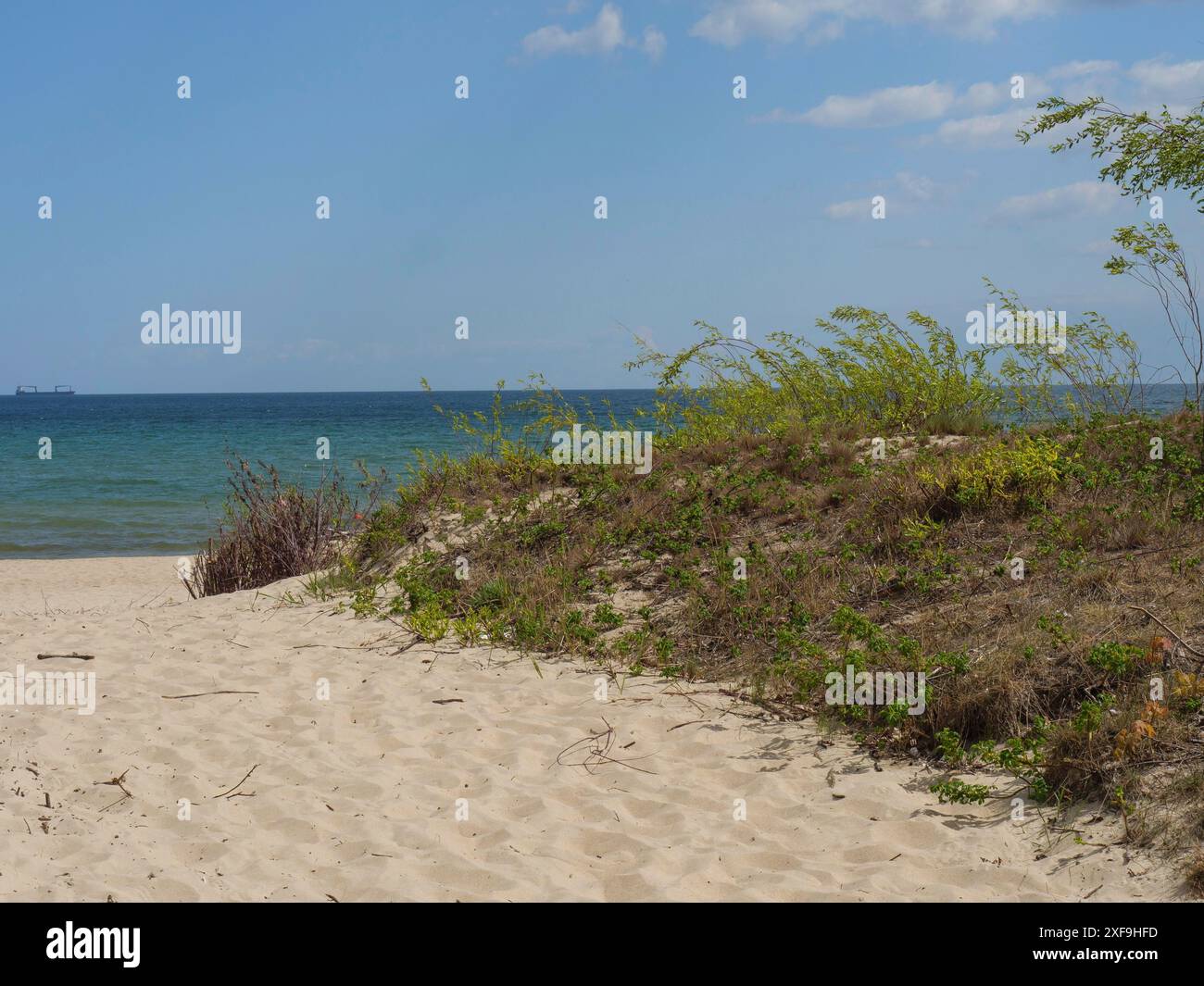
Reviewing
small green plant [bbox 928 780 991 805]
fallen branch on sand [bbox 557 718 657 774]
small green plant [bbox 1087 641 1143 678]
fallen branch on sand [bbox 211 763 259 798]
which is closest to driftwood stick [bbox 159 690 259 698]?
fallen branch on sand [bbox 211 763 259 798]

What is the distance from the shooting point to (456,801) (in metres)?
4.97

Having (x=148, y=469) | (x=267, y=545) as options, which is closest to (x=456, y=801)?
(x=267, y=545)

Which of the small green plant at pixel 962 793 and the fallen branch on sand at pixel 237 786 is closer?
the small green plant at pixel 962 793

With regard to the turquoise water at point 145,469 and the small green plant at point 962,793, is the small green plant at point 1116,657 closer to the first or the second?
the small green plant at point 962,793

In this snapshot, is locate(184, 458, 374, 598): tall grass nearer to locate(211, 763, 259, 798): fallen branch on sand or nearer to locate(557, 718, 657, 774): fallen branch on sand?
locate(211, 763, 259, 798): fallen branch on sand

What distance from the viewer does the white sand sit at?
13.4ft

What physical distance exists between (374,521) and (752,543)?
14.6 ft

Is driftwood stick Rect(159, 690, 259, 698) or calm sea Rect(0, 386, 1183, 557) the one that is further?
calm sea Rect(0, 386, 1183, 557)

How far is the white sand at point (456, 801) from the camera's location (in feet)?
13.4

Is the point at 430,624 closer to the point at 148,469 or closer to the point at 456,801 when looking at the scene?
the point at 456,801

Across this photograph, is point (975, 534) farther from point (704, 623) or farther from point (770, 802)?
point (770, 802)

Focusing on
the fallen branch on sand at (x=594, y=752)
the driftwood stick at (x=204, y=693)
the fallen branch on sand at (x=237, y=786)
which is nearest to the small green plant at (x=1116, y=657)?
the fallen branch on sand at (x=594, y=752)

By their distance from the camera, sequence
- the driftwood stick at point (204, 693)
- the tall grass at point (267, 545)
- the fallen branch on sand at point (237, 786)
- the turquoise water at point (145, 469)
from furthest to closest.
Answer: the turquoise water at point (145, 469) < the tall grass at point (267, 545) < the driftwood stick at point (204, 693) < the fallen branch on sand at point (237, 786)

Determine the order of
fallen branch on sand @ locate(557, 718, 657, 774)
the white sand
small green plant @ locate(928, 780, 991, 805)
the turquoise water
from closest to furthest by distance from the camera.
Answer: the white sand → small green plant @ locate(928, 780, 991, 805) → fallen branch on sand @ locate(557, 718, 657, 774) → the turquoise water
